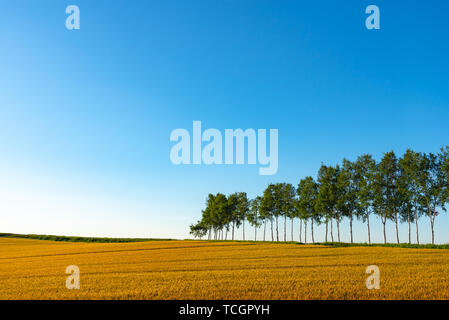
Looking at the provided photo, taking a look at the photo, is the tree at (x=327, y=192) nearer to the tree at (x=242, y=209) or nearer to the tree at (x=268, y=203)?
the tree at (x=268, y=203)

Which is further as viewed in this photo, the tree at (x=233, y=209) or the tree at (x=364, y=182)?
the tree at (x=233, y=209)

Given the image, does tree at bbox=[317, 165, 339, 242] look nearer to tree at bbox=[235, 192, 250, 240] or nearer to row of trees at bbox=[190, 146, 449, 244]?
row of trees at bbox=[190, 146, 449, 244]

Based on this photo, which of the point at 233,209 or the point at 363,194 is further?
the point at 233,209

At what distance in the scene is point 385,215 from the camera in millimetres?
65062

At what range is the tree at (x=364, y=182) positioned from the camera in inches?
2643

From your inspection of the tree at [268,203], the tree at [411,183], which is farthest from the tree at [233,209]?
the tree at [411,183]

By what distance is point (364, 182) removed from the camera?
6819cm

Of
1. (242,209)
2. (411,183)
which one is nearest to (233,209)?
(242,209)

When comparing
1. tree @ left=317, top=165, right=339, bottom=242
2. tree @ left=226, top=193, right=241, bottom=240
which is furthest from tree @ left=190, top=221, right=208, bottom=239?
tree @ left=317, top=165, right=339, bottom=242

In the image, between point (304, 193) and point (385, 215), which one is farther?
point (304, 193)

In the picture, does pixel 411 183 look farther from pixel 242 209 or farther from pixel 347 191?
pixel 242 209
